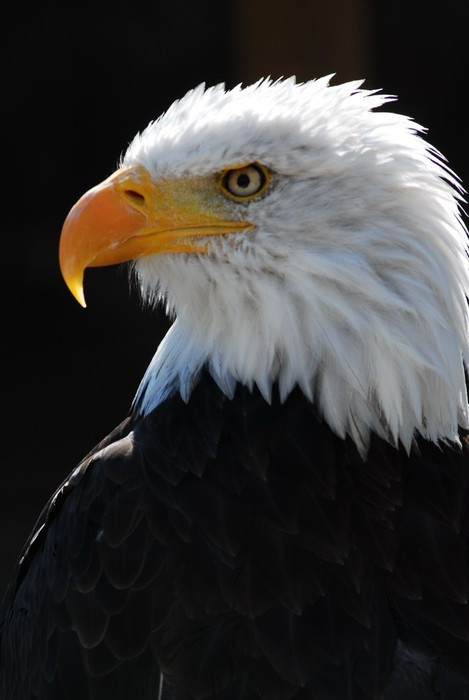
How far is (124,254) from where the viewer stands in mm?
3127

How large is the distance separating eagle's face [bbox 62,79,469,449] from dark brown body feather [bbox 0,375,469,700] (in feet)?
0.38

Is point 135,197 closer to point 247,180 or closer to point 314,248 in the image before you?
point 247,180

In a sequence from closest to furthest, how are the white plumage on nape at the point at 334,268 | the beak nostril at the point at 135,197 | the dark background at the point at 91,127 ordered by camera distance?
the white plumage on nape at the point at 334,268 < the beak nostril at the point at 135,197 < the dark background at the point at 91,127

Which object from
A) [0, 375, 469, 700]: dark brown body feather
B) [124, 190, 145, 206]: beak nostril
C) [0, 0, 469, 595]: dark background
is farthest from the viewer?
[0, 0, 469, 595]: dark background

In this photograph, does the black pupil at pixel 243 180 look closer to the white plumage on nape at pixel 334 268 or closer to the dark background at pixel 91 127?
the white plumage on nape at pixel 334 268

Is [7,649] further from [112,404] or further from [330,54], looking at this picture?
[112,404]

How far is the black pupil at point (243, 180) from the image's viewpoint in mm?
3078

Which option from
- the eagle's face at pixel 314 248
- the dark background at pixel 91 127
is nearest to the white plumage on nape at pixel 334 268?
the eagle's face at pixel 314 248

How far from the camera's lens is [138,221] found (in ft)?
10.2

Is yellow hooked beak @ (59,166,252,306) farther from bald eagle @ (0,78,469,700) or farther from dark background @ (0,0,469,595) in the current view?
dark background @ (0,0,469,595)

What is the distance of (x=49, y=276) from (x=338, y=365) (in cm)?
686

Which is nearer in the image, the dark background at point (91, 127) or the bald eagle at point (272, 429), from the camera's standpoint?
the bald eagle at point (272, 429)

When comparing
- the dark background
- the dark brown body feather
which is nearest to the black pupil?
the dark brown body feather

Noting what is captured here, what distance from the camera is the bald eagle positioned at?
2.78m
